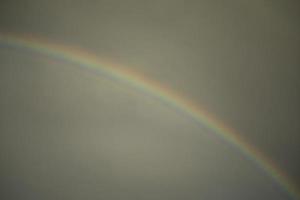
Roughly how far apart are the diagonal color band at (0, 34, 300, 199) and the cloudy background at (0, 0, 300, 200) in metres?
0.03

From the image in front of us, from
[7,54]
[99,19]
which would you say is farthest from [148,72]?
[7,54]

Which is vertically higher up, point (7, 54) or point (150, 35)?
point (150, 35)

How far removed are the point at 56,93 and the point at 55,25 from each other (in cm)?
31

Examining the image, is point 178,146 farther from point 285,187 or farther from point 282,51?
point 282,51

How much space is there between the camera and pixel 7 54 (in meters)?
1.46

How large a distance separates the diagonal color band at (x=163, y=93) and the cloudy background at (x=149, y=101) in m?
0.03

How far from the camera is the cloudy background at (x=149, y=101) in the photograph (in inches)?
56.3

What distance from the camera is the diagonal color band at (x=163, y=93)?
1.45 metres

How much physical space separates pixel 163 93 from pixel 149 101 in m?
0.07

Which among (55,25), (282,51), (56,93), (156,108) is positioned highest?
(282,51)

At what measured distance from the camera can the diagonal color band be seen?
1453mm

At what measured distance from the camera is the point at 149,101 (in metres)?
1.47

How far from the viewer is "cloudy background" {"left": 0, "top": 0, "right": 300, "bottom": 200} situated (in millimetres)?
1431

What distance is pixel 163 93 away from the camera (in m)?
1.46
